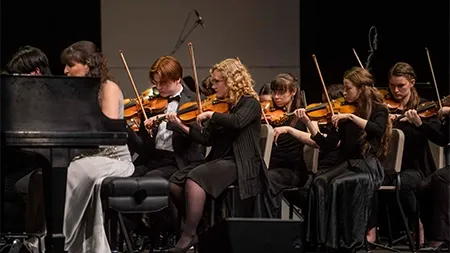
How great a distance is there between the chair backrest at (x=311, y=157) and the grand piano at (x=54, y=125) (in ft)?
7.86

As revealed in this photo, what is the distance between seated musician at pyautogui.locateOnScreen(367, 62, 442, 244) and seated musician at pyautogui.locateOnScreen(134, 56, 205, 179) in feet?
4.14

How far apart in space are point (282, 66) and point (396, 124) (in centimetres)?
189

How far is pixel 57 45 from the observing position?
25.0ft

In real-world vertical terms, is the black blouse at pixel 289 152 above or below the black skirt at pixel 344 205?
above

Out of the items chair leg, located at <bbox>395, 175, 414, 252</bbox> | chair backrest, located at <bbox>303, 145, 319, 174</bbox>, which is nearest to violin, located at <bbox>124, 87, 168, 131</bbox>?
chair backrest, located at <bbox>303, 145, 319, 174</bbox>

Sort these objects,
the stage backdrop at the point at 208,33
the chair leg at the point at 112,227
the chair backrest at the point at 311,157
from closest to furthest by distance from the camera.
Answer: the chair leg at the point at 112,227 → the chair backrest at the point at 311,157 → the stage backdrop at the point at 208,33

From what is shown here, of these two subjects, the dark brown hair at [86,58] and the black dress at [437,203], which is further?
the black dress at [437,203]

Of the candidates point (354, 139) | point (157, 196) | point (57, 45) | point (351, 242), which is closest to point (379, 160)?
point (354, 139)

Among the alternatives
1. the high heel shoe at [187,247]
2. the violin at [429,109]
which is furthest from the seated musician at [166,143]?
the violin at [429,109]

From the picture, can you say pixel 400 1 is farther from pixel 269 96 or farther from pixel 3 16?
pixel 3 16

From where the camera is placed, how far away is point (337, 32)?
25.9 ft

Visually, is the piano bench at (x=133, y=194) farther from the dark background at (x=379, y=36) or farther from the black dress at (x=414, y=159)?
the dark background at (x=379, y=36)

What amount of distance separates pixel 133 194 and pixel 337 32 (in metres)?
3.29

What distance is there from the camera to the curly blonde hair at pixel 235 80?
5828 mm
